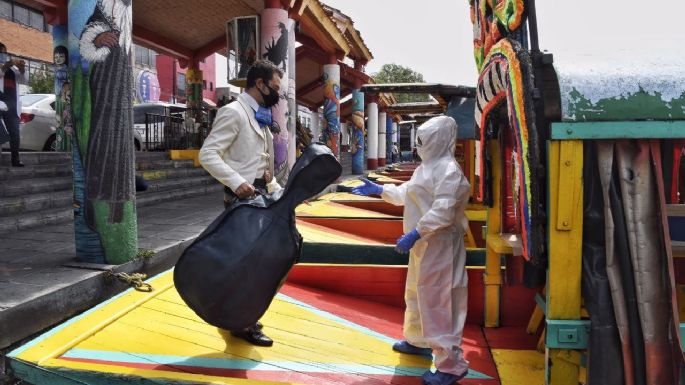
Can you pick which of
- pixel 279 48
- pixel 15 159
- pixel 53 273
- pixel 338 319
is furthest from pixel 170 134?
pixel 338 319

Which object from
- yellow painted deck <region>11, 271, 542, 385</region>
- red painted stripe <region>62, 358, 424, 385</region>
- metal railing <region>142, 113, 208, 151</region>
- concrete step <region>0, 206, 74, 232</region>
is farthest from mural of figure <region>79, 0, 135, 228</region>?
metal railing <region>142, 113, 208, 151</region>

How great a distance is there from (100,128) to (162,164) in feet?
21.7

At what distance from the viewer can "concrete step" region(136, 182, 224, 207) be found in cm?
890

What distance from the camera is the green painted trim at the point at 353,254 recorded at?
4.79m

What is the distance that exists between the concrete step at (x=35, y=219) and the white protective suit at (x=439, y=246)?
4.93m

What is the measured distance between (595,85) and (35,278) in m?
3.93

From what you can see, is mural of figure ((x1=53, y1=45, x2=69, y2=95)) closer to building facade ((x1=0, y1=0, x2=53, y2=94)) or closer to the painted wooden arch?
the painted wooden arch

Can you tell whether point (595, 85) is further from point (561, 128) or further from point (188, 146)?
point (188, 146)

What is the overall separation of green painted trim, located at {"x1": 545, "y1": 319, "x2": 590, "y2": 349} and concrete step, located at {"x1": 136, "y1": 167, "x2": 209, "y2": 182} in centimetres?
848

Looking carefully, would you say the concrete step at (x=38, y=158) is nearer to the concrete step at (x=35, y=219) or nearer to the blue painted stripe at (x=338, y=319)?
the concrete step at (x=35, y=219)

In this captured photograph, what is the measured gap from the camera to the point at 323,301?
405 centimetres

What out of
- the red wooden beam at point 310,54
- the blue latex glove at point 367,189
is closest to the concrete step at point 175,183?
the red wooden beam at point 310,54

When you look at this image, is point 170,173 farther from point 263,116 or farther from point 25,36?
point 25,36

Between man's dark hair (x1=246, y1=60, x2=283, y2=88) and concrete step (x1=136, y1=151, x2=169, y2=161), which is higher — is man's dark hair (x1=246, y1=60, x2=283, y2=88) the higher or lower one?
the higher one
